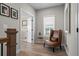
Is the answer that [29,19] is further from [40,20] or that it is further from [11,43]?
[11,43]

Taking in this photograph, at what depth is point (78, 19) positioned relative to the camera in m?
2.17

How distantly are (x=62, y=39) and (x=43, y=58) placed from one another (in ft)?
12.9

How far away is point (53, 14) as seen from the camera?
5629 millimetres

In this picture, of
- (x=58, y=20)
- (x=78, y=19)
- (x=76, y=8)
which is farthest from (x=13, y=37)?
(x=58, y=20)

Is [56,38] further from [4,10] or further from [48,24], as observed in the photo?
[4,10]

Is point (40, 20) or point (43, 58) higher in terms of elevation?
point (40, 20)

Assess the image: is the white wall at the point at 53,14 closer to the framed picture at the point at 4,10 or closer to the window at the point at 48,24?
the window at the point at 48,24

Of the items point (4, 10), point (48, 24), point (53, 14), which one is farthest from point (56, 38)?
point (4, 10)

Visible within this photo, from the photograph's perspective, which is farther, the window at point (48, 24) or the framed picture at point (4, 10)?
the window at point (48, 24)

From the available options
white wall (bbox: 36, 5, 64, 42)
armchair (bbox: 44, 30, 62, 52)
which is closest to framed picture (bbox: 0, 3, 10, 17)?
armchair (bbox: 44, 30, 62, 52)

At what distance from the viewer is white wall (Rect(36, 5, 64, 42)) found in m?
5.48

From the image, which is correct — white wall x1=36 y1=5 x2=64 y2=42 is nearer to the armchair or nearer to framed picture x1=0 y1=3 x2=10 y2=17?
the armchair

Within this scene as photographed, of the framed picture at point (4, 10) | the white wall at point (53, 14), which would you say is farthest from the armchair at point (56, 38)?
the framed picture at point (4, 10)

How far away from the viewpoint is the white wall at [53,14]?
548cm
